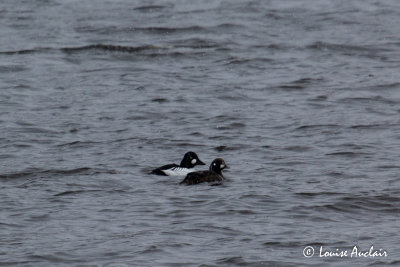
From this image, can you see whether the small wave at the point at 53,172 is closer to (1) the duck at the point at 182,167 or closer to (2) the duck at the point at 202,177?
(1) the duck at the point at 182,167

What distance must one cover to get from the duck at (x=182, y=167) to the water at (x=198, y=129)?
260 millimetres

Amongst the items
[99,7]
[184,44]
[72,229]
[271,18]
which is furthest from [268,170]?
[99,7]

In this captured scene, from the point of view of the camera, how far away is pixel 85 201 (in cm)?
1417

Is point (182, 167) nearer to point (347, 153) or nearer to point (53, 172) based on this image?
point (53, 172)

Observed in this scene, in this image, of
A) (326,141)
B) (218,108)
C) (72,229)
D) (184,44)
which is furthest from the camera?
(184,44)

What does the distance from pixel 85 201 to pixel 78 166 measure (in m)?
2.17

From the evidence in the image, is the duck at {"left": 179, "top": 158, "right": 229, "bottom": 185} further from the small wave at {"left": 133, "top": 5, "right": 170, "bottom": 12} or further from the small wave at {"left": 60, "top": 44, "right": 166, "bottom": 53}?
the small wave at {"left": 133, "top": 5, "right": 170, "bottom": 12}

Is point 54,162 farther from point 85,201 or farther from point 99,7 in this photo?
point 99,7

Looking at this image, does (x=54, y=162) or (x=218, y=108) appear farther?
(x=218, y=108)

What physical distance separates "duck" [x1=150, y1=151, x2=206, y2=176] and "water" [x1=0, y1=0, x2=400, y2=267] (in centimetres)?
26

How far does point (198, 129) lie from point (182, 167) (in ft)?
10.6

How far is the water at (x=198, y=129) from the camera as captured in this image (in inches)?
490

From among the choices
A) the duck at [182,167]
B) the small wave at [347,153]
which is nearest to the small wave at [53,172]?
the duck at [182,167]

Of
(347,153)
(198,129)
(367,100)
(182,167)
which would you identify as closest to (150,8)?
(367,100)
